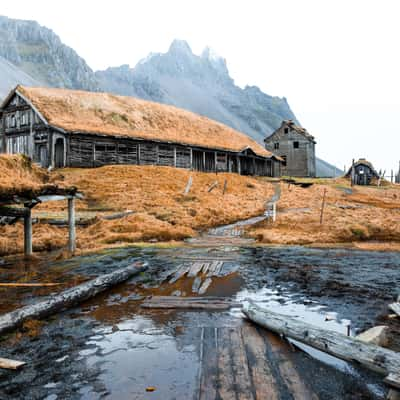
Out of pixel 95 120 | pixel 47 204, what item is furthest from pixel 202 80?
pixel 47 204

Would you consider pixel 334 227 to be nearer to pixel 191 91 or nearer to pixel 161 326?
pixel 161 326

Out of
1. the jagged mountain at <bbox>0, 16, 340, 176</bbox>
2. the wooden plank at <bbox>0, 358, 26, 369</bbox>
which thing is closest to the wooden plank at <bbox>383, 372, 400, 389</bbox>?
the wooden plank at <bbox>0, 358, 26, 369</bbox>

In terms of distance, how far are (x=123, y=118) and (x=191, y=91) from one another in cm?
15188

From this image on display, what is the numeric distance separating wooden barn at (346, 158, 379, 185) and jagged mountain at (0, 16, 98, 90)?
116733mm

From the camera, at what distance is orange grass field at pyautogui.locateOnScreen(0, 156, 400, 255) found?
1516 centimetres

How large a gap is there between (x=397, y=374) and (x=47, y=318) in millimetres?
5323

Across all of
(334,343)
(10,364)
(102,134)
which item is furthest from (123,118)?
(334,343)

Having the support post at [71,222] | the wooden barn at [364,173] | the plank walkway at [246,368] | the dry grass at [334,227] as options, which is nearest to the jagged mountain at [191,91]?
the wooden barn at [364,173]

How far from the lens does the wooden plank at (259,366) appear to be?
3863 mm

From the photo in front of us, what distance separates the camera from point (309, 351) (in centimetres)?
492

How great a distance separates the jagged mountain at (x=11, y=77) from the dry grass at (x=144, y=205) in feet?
328

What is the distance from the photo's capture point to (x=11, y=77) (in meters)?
123

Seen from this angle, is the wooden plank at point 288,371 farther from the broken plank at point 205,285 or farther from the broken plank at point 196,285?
the broken plank at point 196,285

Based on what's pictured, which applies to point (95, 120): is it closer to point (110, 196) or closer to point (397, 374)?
point (110, 196)
